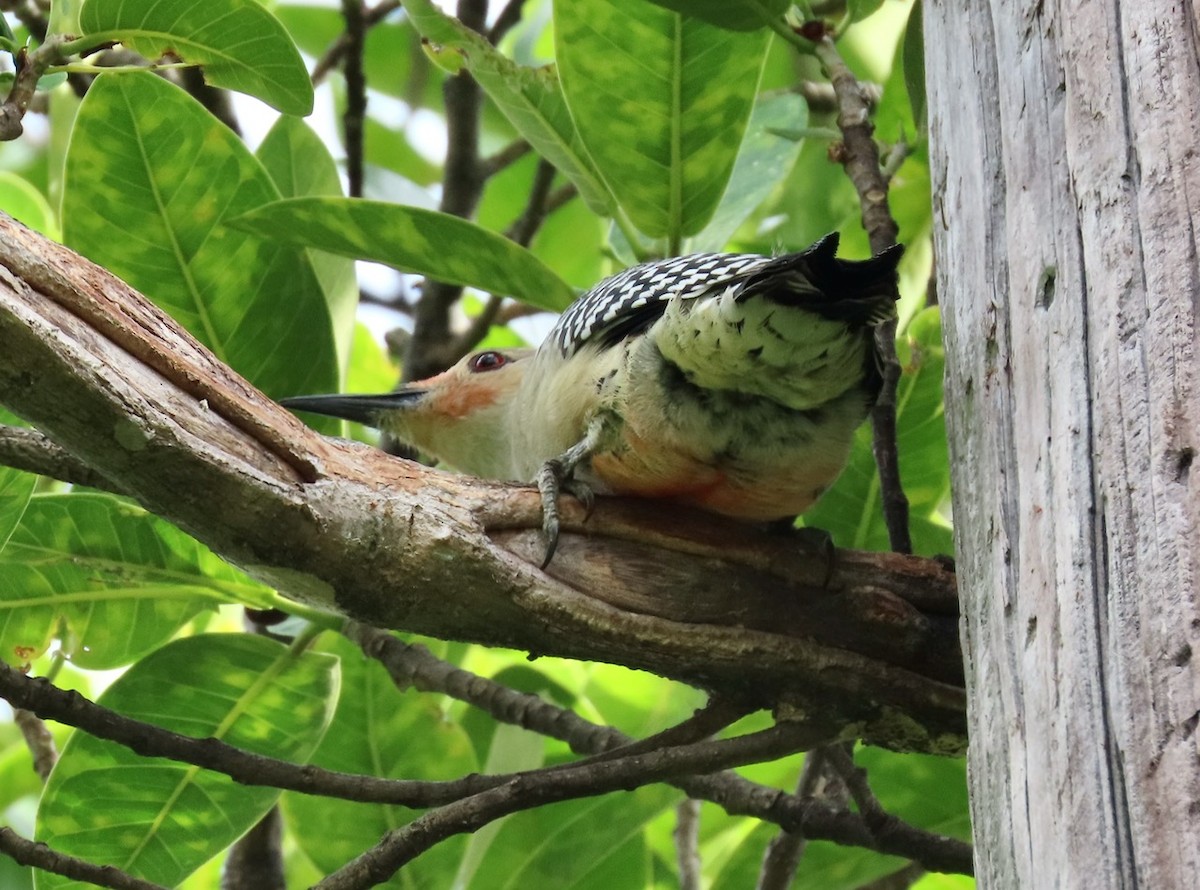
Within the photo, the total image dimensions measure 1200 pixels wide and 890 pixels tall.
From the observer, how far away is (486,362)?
10.8 feet

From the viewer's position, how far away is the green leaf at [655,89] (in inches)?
96.6

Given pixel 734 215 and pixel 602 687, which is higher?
pixel 734 215

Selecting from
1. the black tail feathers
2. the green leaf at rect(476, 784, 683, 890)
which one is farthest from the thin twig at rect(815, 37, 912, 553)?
the green leaf at rect(476, 784, 683, 890)

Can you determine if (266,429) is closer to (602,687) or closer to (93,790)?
(93,790)

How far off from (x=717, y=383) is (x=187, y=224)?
1055 mm

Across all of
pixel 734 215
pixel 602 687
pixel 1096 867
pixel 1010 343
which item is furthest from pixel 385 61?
pixel 1096 867

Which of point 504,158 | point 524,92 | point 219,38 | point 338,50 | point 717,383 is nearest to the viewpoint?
point 717,383

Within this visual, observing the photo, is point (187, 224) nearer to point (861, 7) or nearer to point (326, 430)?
point (326, 430)

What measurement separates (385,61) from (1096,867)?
12.1 ft

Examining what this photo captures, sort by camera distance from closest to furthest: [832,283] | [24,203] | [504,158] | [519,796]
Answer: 1. [832,283]
2. [519,796]
3. [24,203]
4. [504,158]

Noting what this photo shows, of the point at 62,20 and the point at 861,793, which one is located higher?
the point at 62,20

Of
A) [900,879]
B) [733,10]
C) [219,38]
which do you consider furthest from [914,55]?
[900,879]

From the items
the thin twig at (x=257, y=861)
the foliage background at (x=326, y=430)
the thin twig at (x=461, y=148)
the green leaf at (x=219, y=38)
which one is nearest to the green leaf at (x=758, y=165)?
the foliage background at (x=326, y=430)

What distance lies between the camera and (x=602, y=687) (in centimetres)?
322
